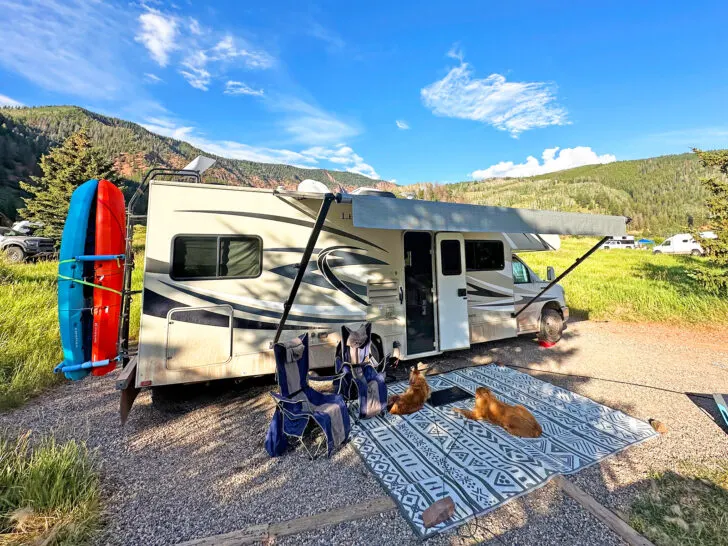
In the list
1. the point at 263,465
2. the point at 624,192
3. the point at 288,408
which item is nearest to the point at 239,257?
the point at 288,408

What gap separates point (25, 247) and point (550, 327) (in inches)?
795

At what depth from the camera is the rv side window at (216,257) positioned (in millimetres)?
3711

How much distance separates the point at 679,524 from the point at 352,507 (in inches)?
88.7

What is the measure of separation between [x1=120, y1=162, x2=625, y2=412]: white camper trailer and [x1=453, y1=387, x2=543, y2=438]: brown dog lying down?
5.06 ft

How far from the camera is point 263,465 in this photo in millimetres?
3025

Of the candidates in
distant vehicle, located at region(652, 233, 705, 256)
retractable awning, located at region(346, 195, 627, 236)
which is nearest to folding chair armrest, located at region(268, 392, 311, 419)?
retractable awning, located at region(346, 195, 627, 236)

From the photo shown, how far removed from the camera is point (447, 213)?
11.6ft

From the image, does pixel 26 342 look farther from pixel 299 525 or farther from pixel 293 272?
pixel 299 525

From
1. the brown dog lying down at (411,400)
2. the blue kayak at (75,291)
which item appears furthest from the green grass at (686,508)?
the blue kayak at (75,291)

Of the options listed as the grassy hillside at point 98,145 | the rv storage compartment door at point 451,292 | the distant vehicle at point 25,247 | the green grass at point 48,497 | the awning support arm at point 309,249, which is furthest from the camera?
the grassy hillside at point 98,145

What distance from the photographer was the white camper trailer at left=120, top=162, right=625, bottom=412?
354 cm

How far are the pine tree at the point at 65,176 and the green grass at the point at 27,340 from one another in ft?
52.1

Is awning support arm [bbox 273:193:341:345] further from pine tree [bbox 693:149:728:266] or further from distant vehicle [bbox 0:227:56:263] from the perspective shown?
distant vehicle [bbox 0:227:56:263]

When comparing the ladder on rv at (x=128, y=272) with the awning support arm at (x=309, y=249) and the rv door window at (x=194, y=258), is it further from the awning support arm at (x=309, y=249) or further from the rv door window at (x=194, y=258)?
the awning support arm at (x=309, y=249)
